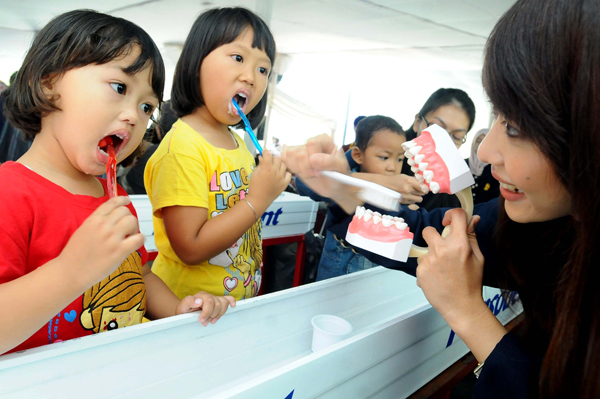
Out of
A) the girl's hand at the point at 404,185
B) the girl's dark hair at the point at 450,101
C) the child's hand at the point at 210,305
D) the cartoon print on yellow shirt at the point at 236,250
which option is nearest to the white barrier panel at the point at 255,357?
the child's hand at the point at 210,305

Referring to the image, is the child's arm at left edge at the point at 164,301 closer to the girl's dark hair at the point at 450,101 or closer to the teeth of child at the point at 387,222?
the teeth of child at the point at 387,222

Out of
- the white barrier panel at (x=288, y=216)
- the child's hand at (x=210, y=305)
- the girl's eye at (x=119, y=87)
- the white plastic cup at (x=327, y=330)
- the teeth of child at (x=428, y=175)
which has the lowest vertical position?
the white barrier panel at (x=288, y=216)

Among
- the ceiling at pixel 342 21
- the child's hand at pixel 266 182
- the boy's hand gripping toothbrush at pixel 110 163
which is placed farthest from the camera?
the ceiling at pixel 342 21

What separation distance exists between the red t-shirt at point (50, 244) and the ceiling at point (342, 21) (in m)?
3.22

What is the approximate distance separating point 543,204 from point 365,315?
730 millimetres

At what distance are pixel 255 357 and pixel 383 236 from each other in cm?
42

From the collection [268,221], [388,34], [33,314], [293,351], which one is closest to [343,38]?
[388,34]

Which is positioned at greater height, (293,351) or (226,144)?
(226,144)

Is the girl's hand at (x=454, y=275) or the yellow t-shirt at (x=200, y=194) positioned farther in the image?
the yellow t-shirt at (x=200, y=194)

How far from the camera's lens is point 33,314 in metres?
0.59

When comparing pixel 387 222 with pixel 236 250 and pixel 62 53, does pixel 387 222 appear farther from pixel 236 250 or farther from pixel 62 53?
pixel 62 53

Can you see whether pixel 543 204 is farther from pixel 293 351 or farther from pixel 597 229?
pixel 293 351

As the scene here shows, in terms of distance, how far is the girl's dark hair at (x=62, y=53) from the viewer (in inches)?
29.7

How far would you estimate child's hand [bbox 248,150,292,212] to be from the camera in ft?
3.53
